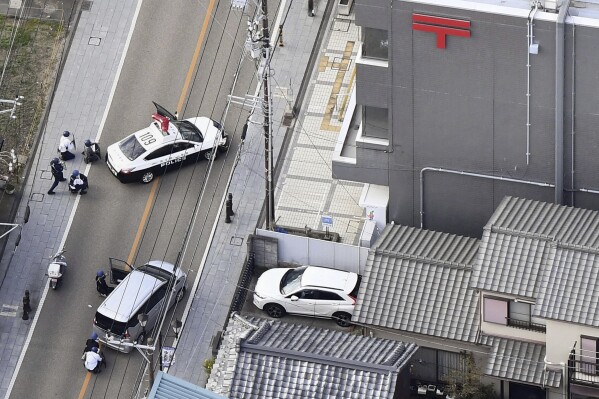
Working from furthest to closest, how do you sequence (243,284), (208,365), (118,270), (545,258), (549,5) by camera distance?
(118,270)
(243,284)
(208,365)
(549,5)
(545,258)

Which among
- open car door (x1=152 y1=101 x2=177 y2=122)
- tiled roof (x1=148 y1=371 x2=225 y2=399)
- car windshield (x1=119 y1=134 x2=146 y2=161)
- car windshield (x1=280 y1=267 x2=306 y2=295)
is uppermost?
open car door (x1=152 y1=101 x2=177 y2=122)

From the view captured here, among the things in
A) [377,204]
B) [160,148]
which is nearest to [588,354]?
[377,204]

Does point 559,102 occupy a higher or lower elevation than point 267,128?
higher

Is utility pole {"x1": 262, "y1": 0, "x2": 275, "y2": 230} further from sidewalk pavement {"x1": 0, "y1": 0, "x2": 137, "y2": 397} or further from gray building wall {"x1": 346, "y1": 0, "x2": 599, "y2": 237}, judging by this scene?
sidewalk pavement {"x1": 0, "y1": 0, "x2": 137, "y2": 397}

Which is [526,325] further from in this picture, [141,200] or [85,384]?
[141,200]

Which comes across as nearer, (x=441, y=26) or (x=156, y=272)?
(x=441, y=26)

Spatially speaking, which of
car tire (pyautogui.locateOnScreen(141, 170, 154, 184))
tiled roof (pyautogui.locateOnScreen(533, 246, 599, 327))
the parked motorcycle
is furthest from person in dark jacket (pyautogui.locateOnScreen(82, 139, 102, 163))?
tiled roof (pyautogui.locateOnScreen(533, 246, 599, 327))

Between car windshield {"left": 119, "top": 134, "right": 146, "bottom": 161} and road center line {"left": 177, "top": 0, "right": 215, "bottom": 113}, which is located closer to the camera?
car windshield {"left": 119, "top": 134, "right": 146, "bottom": 161}
